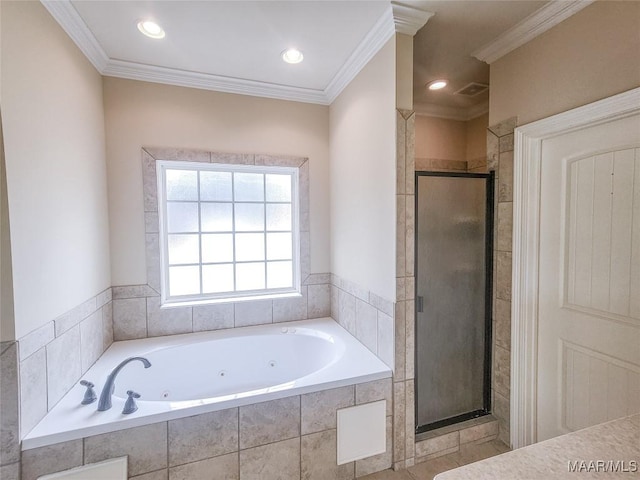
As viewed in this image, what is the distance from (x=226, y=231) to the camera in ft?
8.49

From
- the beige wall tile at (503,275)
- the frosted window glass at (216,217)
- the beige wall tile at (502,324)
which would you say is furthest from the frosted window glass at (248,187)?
the beige wall tile at (502,324)

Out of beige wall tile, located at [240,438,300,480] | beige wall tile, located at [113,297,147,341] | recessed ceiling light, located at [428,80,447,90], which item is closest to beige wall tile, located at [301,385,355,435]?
beige wall tile, located at [240,438,300,480]

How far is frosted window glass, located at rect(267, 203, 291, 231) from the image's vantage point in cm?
270

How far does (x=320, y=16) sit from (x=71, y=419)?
2.42 m

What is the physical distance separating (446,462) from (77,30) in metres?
3.40

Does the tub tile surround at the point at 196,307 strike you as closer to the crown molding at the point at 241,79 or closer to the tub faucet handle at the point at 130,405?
the crown molding at the point at 241,79

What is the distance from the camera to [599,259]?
150cm

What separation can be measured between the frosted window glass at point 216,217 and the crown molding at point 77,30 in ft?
3.85

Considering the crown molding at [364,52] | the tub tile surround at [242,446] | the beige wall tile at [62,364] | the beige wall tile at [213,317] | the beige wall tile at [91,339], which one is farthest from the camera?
the beige wall tile at [213,317]

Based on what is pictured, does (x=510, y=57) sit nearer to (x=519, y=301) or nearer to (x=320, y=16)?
(x=320, y=16)

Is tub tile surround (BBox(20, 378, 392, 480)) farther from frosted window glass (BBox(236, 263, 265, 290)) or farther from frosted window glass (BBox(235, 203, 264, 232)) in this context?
frosted window glass (BBox(235, 203, 264, 232))

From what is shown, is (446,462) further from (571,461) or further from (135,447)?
(135,447)

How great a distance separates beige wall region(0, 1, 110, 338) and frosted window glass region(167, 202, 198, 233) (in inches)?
20.0

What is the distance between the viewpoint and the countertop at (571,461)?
0.67 metres
